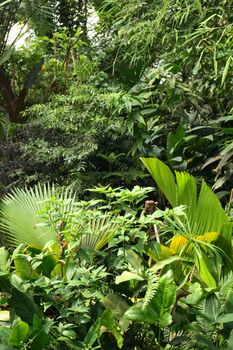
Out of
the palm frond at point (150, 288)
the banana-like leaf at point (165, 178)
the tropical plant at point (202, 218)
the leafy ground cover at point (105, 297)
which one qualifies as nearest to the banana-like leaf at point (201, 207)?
the tropical plant at point (202, 218)

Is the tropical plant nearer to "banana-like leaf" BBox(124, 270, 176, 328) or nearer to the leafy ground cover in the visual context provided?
the leafy ground cover

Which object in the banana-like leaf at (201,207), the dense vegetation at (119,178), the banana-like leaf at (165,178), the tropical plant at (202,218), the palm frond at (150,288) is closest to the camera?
the palm frond at (150,288)

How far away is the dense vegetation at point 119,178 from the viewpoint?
5.55 feet

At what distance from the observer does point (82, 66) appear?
4.76m

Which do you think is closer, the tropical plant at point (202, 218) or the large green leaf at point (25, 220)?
the tropical plant at point (202, 218)

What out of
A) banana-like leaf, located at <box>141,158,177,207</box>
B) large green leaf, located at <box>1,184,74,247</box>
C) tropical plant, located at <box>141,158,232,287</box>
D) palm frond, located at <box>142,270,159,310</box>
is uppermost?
palm frond, located at <box>142,270,159,310</box>

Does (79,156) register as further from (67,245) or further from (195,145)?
(67,245)

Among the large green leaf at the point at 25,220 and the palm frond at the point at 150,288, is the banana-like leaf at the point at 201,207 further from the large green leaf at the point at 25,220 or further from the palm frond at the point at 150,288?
the palm frond at the point at 150,288

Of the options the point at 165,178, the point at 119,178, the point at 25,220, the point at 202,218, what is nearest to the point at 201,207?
the point at 202,218

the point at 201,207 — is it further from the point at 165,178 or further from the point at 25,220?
the point at 25,220

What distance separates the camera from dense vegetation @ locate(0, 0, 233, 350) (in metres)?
1.69

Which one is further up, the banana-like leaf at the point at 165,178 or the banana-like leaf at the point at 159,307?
the banana-like leaf at the point at 159,307

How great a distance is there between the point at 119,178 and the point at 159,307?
2.59 m

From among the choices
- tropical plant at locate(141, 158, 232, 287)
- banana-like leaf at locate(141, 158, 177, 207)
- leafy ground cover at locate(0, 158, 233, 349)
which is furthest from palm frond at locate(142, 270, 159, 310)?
banana-like leaf at locate(141, 158, 177, 207)
